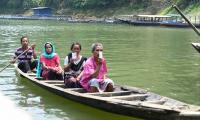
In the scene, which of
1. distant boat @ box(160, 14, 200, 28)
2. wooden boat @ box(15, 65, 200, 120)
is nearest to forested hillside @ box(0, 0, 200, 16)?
distant boat @ box(160, 14, 200, 28)

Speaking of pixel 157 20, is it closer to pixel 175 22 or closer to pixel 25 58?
pixel 175 22

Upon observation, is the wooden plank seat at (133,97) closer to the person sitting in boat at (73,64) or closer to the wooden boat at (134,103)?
the wooden boat at (134,103)

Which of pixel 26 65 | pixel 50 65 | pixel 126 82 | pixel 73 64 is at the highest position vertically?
pixel 73 64

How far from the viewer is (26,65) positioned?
14.1m

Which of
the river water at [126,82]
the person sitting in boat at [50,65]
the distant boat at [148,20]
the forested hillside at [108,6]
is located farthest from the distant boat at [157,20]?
the person sitting in boat at [50,65]

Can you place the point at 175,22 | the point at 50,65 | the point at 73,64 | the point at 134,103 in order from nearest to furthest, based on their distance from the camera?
1. the point at 134,103
2. the point at 73,64
3. the point at 50,65
4. the point at 175,22

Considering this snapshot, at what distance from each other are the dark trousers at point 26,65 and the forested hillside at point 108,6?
5069cm

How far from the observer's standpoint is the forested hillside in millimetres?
68500

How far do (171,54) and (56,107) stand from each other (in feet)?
43.7

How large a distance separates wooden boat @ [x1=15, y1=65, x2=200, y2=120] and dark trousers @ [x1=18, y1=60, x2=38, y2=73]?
3.10 m

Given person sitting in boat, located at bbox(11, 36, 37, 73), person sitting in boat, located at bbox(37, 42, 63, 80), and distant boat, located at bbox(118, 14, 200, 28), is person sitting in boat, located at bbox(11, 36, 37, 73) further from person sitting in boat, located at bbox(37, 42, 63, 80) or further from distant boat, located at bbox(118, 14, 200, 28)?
distant boat, located at bbox(118, 14, 200, 28)

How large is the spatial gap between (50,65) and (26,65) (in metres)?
1.88

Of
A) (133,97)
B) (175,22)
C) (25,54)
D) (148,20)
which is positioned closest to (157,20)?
(148,20)

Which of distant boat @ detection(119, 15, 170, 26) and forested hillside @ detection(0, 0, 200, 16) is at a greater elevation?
forested hillside @ detection(0, 0, 200, 16)
